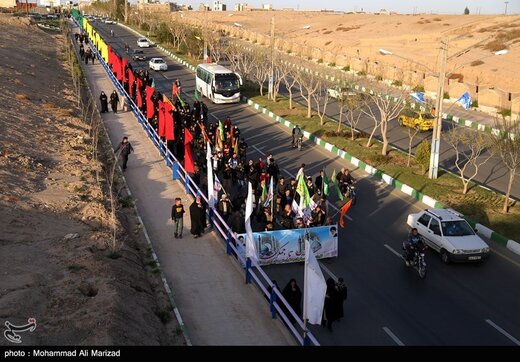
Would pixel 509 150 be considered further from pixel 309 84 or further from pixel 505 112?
pixel 505 112

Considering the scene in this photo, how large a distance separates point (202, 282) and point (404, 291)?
522 centimetres

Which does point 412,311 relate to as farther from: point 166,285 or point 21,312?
point 21,312

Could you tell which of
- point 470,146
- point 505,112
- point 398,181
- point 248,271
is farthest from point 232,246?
point 505,112

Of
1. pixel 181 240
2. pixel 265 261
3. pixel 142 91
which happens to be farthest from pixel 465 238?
pixel 142 91

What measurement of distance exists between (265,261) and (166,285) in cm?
312

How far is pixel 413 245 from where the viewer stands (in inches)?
596

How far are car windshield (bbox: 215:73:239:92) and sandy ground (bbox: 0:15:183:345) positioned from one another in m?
13.5

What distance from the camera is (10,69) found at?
41.7m

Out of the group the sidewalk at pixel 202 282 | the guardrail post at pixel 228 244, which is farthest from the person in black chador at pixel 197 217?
A: the guardrail post at pixel 228 244

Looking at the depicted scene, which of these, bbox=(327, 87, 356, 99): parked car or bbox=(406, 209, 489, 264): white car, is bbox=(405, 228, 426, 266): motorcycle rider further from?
bbox=(327, 87, 356, 99): parked car

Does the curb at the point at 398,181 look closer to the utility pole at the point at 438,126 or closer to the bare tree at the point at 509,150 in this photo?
the utility pole at the point at 438,126

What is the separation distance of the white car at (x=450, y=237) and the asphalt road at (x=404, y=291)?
36cm

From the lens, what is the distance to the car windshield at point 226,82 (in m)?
39.3

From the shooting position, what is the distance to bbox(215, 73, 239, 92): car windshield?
39.3 metres
